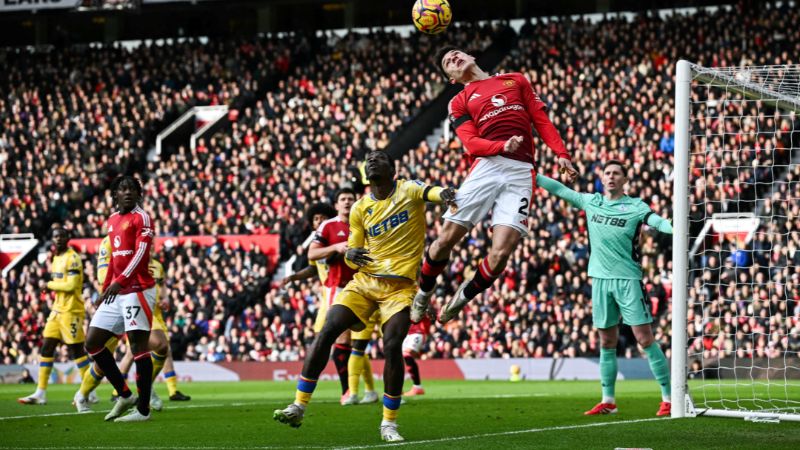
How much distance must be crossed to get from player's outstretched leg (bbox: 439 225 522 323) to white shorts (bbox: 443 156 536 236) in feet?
0.35

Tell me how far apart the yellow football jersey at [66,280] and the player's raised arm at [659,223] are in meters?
9.01

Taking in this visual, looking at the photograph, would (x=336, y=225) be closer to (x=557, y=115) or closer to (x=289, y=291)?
(x=289, y=291)

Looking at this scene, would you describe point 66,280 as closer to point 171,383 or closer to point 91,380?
point 171,383

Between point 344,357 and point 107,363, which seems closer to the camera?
point 107,363

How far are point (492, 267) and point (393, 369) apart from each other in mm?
1257

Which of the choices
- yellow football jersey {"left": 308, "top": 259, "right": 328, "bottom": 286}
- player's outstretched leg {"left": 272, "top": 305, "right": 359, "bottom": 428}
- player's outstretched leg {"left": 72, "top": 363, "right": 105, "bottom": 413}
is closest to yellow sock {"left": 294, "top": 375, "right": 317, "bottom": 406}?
player's outstretched leg {"left": 272, "top": 305, "right": 359, "bottom": 428}

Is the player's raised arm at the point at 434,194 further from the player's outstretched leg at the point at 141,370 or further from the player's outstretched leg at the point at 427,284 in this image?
the player's outstretched leg at the point at 141,370

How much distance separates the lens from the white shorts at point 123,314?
11.9 m

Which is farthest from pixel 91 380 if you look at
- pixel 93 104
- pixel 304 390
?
pixel 93 104

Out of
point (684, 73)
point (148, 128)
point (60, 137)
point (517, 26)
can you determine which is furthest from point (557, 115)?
point (684, 73)

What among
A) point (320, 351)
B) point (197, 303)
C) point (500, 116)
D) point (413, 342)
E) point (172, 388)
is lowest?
point (172, 388)

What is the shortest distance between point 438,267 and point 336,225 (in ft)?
12.8

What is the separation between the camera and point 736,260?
22500 mm

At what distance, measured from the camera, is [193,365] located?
26.1 meters
